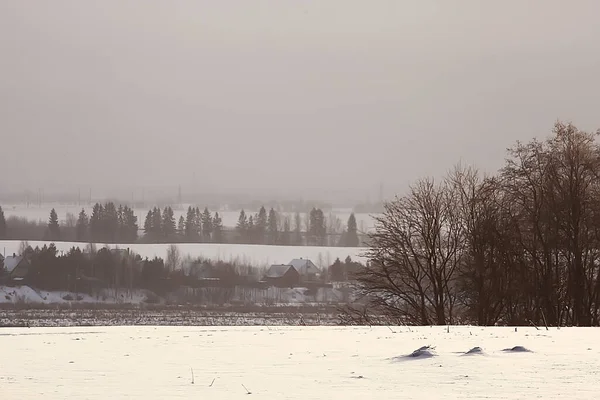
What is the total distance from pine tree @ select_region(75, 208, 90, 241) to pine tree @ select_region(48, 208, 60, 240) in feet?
11.6

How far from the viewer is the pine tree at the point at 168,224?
17112cm

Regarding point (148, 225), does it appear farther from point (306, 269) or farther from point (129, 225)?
point (306, 269)

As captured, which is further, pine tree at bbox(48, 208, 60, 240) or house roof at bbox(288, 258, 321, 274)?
pine tree at bbox(48, 208, 60, 240)

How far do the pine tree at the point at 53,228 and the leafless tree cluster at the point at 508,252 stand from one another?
123 meters

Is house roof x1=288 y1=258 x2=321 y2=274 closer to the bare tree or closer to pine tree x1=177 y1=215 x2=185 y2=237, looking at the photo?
pine tree x1=177 y1=215 x2=185 y2=237
